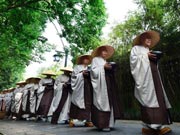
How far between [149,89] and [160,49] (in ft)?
20.8

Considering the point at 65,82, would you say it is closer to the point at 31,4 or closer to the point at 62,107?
the point at 62,107

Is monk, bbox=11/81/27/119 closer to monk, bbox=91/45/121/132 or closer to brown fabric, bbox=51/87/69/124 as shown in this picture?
brown fabric, bbox=51/87/69/124

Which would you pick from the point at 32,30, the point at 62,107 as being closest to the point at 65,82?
the point at 62,107

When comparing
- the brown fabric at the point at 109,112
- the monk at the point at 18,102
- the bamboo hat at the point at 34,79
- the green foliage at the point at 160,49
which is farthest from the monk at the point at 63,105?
the monk at the point at 18,102

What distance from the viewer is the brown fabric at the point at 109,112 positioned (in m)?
8.13

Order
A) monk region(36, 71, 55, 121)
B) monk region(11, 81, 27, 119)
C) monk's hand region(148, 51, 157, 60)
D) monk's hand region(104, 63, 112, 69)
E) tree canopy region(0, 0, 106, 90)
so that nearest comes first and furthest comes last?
monk's hand region(148, 51, 157, 60) → monk's hand region(104, 63, 112, 69) → tree canopy region(0, 0, 106, 90) → monk region(36, 71, 55, 121) → monk region(11, 81, 27, 119)

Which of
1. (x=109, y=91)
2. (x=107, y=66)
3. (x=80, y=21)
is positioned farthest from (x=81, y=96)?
(x=80, y=21)

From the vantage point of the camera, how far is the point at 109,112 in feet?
27.0

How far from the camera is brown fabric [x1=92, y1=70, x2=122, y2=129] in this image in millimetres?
8133

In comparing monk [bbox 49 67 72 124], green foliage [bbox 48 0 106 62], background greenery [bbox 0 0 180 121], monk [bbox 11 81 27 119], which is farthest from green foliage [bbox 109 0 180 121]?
monk [bbox 11 81 27 119]

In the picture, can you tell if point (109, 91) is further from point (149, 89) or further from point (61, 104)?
point (61, 104)

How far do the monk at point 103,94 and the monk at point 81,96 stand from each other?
65 centimetres

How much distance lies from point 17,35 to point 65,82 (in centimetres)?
392

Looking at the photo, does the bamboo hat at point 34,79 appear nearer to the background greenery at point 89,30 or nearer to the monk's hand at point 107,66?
the background greenery at point 89,30
